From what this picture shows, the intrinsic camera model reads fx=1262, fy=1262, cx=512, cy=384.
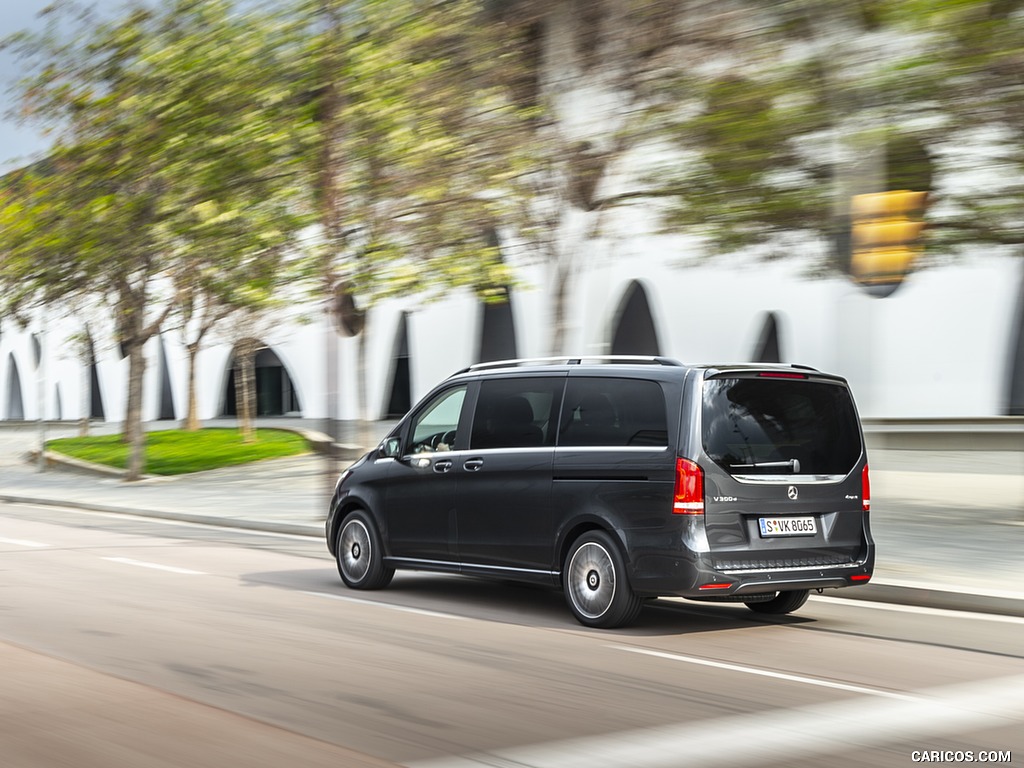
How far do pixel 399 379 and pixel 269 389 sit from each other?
10.2m

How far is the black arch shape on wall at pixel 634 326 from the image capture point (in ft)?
122

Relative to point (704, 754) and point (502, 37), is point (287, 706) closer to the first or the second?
point (704, 754)

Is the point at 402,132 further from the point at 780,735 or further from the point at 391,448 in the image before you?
the point at 780,735

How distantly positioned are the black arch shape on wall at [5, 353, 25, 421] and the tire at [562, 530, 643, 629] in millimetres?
72224

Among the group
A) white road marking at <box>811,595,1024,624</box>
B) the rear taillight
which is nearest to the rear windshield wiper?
the rear taillight

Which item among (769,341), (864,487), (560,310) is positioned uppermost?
(560,310)

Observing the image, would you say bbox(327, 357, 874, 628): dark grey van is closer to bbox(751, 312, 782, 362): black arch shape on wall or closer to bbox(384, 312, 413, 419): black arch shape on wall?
bbox(751, 312, 782, 362): black arch shape on wall

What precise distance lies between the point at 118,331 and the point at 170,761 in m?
25.6

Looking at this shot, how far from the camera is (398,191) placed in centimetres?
1773

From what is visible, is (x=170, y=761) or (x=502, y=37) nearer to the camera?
(x=170, y=761)

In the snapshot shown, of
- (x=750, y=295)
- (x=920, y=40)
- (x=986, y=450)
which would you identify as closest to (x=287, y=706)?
(x=920, y=40)

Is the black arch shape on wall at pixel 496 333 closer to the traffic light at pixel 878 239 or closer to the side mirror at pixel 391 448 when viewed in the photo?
the traffic light at pixel 878 239

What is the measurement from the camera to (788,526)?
8047 millimetres

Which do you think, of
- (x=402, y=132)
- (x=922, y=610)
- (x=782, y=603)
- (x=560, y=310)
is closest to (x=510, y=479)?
(x=782, y=603)
